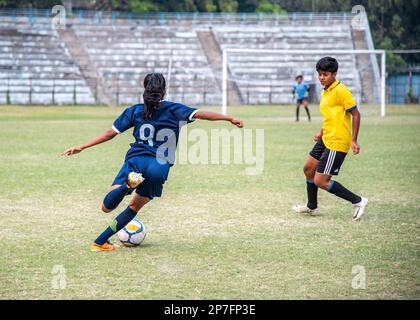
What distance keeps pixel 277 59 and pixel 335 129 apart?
38.9m

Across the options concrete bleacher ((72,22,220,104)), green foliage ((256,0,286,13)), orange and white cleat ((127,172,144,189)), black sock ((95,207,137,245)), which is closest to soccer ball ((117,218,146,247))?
black sock ((95,207,137,245))

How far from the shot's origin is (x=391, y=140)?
61.2ft

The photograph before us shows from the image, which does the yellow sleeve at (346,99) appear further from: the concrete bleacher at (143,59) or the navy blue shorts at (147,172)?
the concrete bleacher at (143,59)

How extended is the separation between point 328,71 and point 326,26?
136 feet

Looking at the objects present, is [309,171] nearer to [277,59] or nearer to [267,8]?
[277,59]

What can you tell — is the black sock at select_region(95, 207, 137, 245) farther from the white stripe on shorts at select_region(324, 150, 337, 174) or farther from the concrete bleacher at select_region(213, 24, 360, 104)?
the concrete bleacher at select_region(213, 24, 360, 104)

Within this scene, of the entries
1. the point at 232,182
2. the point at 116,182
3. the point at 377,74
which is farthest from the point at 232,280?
the point at 377,74

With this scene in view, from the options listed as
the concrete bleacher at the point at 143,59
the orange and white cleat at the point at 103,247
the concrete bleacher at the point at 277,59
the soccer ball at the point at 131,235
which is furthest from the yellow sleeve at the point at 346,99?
the concrete bleacher at the point at 277,59

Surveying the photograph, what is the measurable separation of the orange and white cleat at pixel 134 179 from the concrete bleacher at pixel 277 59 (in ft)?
126

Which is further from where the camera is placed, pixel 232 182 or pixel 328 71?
pixel 232 182

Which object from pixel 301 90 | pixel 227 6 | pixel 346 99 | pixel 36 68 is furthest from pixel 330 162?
pixel 227 6

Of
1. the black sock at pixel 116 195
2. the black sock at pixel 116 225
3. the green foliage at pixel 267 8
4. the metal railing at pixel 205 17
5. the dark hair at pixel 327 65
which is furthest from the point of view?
the green foliage at pixel 267 8

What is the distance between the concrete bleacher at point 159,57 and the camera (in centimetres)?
4156
